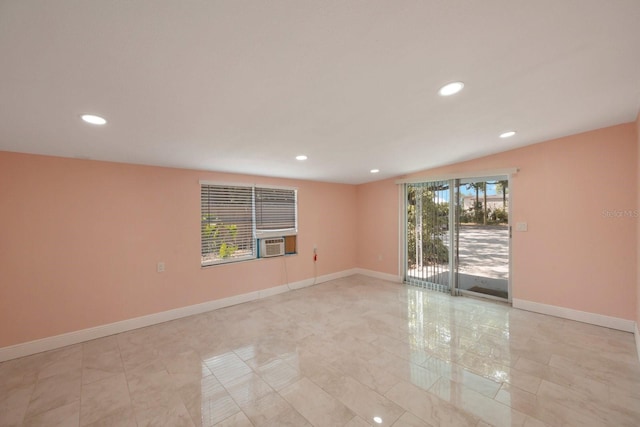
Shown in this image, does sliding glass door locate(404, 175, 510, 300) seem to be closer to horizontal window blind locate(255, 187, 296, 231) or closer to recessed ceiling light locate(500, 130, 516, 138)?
recessed ceiling light locate(500, 130, 516, 138)

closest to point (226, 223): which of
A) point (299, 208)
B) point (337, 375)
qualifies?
point (299, 208)

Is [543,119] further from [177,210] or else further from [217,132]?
[177,210]

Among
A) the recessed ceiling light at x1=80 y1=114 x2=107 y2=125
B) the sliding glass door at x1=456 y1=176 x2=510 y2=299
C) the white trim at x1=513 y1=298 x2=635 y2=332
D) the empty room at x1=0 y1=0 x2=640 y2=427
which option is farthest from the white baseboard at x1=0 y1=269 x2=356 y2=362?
the white trim at x1=513 y1=298 x2=635 y2=332

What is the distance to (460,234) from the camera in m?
4.38

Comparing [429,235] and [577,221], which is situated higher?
[577,221]

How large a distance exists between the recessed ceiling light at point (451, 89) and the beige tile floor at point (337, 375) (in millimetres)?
2327

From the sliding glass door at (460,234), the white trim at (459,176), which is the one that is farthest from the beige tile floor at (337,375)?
the white trim at (459,176)

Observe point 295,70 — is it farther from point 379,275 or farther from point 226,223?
point 379,275

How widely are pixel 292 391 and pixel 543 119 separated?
3.61 m

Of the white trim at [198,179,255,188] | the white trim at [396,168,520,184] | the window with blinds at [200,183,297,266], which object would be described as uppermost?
the white trim at [396,168,520,184]

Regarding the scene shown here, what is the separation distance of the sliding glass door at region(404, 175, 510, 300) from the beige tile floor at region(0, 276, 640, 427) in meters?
1.02

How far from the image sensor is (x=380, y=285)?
4.95m

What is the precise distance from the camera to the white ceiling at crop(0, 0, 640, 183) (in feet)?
3.48

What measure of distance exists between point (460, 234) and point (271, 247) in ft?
10.9
